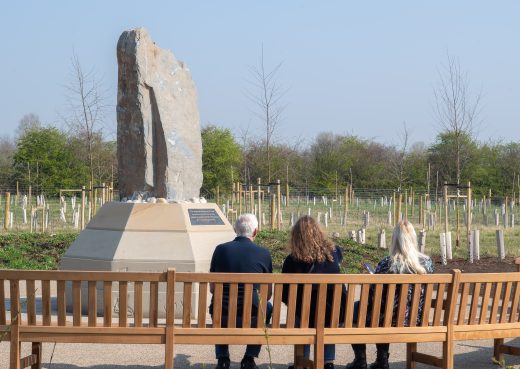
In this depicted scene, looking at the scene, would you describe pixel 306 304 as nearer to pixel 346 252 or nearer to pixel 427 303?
pixel 427 303

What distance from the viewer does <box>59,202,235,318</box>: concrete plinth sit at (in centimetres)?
892

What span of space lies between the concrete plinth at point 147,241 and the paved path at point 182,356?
126 centimetres

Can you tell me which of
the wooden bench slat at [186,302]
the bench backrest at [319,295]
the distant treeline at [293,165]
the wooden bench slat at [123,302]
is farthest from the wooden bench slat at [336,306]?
the distant treeline at [293,165]

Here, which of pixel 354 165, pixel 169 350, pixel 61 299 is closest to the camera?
pixel 169 350

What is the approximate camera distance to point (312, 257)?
647 cm

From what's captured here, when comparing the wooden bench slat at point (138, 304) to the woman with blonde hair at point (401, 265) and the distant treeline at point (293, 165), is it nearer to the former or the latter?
the woman with blonde hair at point (401, 265)

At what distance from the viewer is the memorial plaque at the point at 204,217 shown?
948cm

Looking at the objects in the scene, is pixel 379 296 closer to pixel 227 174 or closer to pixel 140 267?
pixel 140 267

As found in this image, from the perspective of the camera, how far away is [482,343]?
8.07 m

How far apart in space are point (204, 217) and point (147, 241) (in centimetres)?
78

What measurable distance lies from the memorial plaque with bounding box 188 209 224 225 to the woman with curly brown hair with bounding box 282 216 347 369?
10.00 ft

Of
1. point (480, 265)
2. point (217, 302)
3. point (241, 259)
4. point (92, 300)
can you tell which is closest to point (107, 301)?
point (92, 300)

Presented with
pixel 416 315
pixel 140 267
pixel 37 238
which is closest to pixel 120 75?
pixel 140 267

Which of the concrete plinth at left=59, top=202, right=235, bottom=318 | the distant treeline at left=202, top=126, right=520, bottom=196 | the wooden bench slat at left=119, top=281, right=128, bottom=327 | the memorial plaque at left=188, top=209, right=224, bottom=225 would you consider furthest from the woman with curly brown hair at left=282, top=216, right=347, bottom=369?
the distant treeline at left=202, top=126, right=520, bottom=196
